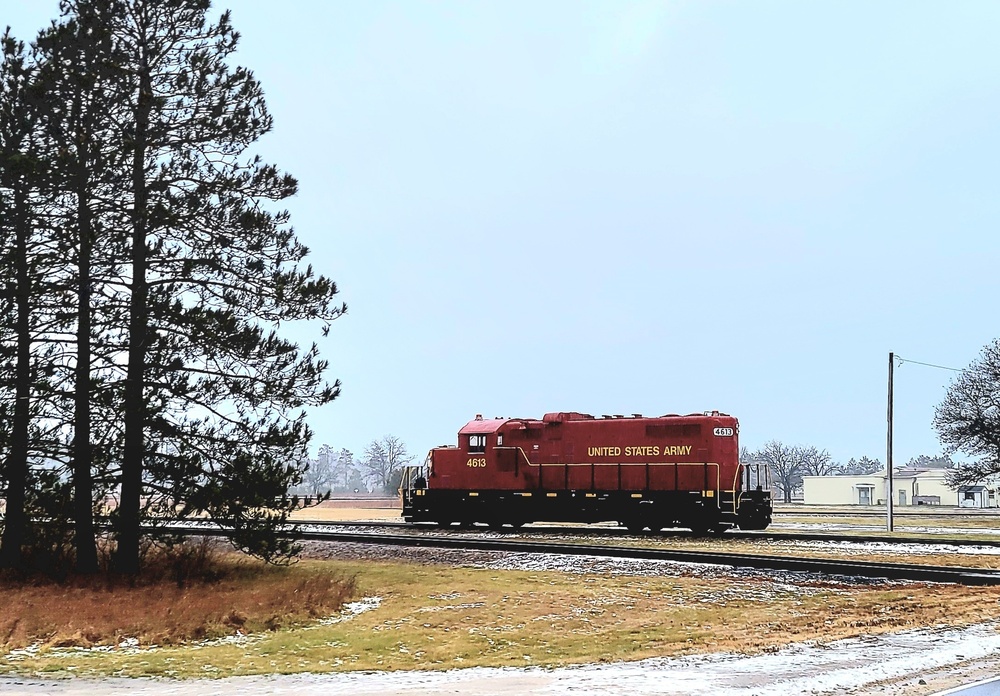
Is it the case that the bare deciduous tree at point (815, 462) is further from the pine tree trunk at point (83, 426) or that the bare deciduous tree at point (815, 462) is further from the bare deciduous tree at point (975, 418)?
the pine tree trunk at point (83, 426)

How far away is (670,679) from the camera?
12148 millimetres

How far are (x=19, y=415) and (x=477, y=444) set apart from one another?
20.5 m

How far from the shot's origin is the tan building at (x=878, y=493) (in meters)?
108

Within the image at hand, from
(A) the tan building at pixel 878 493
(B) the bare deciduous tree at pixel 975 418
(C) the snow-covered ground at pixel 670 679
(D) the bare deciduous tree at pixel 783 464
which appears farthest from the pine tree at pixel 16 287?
(D) the bare deciduous tree at pixel 783 464

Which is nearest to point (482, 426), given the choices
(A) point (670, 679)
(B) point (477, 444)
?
(B) point (477, 444)

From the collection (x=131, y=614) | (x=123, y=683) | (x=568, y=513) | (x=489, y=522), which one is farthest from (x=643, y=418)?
(x=123, y=683)

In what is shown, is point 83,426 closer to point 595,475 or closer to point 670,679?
point 670,679

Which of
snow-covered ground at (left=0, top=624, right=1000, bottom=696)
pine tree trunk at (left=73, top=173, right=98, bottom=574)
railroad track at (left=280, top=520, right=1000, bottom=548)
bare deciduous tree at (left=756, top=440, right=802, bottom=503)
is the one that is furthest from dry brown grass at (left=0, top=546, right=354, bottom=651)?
bare deciduous tree at (left=756, top=440, right=802, bottom=503)

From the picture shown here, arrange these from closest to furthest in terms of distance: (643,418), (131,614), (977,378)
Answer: (131,614) < (643,418) < (977,378)

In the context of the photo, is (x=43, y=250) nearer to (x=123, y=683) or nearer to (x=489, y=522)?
(x=123, y=683)

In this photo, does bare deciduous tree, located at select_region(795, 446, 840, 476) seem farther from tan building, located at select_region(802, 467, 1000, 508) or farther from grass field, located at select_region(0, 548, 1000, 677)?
grass field, located at select_region(0, 548, 1000, 677)

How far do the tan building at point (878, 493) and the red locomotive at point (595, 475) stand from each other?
7662 centimetres

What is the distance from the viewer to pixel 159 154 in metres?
22.9

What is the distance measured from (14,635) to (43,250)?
30.8ft
